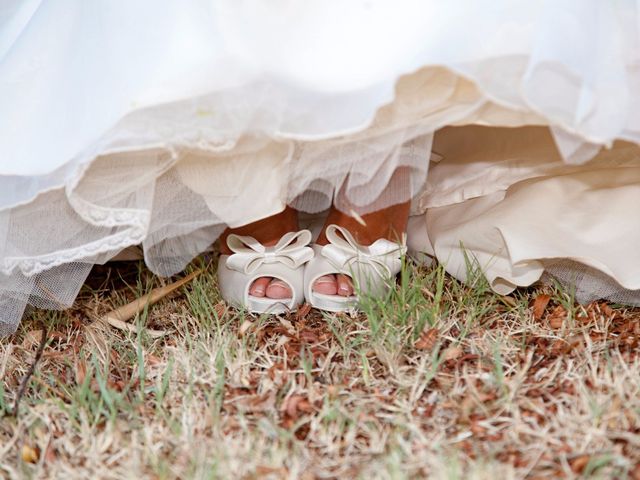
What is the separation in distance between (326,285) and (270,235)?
0.16m

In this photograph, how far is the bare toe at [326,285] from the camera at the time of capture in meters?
1.57

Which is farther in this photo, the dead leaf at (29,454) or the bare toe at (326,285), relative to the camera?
the bare toe at (326,285)

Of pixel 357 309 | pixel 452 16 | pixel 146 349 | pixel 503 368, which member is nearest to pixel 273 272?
pixel 357 309

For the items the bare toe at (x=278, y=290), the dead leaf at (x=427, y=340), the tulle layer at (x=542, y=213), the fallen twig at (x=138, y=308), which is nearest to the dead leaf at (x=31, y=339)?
the fallen twig at (x=138, y=308)

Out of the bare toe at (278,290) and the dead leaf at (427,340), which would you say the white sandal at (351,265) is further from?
the dead leaf at (427,340)

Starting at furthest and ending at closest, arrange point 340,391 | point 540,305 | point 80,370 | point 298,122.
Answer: point 540,305
point 80,370
point 340,391
point 298,122

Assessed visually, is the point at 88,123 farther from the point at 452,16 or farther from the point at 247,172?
the point at 452,16

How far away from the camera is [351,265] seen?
1.57 meters

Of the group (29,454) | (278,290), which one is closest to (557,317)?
(278,290)

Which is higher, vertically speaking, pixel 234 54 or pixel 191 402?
pixel 234 54

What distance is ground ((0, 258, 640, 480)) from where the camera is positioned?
1129 mm

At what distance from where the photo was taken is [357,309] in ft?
5.11

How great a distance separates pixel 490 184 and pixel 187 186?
599mm

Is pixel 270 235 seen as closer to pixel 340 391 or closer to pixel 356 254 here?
pixel 356 254
